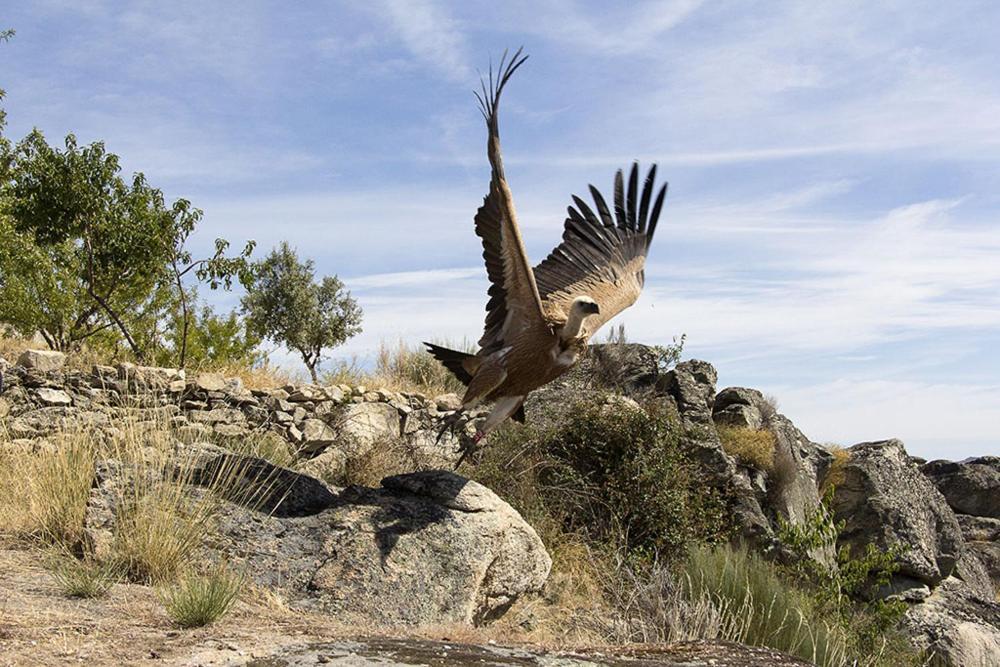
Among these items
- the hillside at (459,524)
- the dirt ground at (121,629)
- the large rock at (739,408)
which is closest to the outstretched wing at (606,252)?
the hillside at (459,524)

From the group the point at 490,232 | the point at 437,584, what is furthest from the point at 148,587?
the point at 490,232

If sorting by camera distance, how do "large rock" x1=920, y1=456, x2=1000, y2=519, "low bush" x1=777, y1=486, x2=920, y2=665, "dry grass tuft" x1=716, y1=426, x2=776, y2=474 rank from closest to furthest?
1. "low bush" x1=777, y1=486, x2=920, y2=665
2. "dry grass tuft" x1=716, y1=426, x2=776, y2=474
3. "large rock" x1=920, y1=456, x2=1000, y2=519

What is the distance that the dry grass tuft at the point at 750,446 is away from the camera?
13047 mm

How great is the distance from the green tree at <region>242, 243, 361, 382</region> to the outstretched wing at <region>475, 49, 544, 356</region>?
1551 centimetres

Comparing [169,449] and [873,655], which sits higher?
[169,449]

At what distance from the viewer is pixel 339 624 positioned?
5.75 m

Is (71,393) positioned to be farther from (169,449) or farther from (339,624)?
(339,624)

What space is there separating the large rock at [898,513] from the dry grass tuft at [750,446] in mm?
1323

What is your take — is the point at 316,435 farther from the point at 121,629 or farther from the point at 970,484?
the point at 970,484

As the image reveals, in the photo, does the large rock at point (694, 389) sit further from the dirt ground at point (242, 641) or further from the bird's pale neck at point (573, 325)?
the dirt ground at point (242, 641)

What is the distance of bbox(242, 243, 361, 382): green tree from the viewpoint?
74.5ft

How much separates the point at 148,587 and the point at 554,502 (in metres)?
5.58

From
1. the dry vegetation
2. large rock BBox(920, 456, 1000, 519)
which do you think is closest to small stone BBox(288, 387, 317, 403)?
the dry vegetation

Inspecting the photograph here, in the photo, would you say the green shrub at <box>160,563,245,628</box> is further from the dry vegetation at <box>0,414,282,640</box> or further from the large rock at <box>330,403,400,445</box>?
the large rock at <box>330,403,400,445</box>
